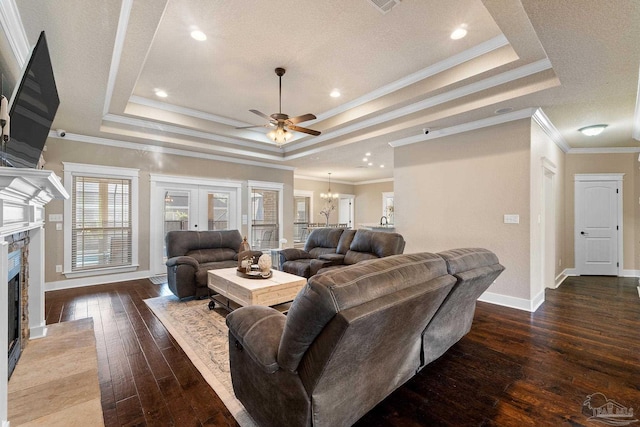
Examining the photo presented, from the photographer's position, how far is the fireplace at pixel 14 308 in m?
2.09

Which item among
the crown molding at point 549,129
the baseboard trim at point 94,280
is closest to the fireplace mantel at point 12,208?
the baseboard trim at point 94,280

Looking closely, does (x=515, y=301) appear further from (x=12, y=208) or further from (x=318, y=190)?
(x=318, y=190)

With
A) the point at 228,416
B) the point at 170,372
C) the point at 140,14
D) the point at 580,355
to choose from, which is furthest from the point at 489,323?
the point at 140,14

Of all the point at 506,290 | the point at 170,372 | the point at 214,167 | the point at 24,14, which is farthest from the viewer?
the point at 214,167

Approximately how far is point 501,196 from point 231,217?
18.0 ft

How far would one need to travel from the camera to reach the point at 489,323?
3.29 meters

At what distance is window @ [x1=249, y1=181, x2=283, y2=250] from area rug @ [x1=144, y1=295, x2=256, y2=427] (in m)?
3.20

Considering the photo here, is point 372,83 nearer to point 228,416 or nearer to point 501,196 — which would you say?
point 501,196

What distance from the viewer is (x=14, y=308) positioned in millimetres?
2266

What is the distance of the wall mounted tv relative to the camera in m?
1.83

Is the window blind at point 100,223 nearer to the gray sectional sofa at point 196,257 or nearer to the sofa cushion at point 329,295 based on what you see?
the gray sectional sofa at point 196,257

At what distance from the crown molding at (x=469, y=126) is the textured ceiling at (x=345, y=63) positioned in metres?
0.05

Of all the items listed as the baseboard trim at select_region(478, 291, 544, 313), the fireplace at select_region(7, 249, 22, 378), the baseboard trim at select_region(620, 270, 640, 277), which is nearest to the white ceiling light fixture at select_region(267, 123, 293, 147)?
the fireplace at select_region(7, 249, 22, 378)

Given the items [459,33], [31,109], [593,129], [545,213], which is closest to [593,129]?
[593,129]
